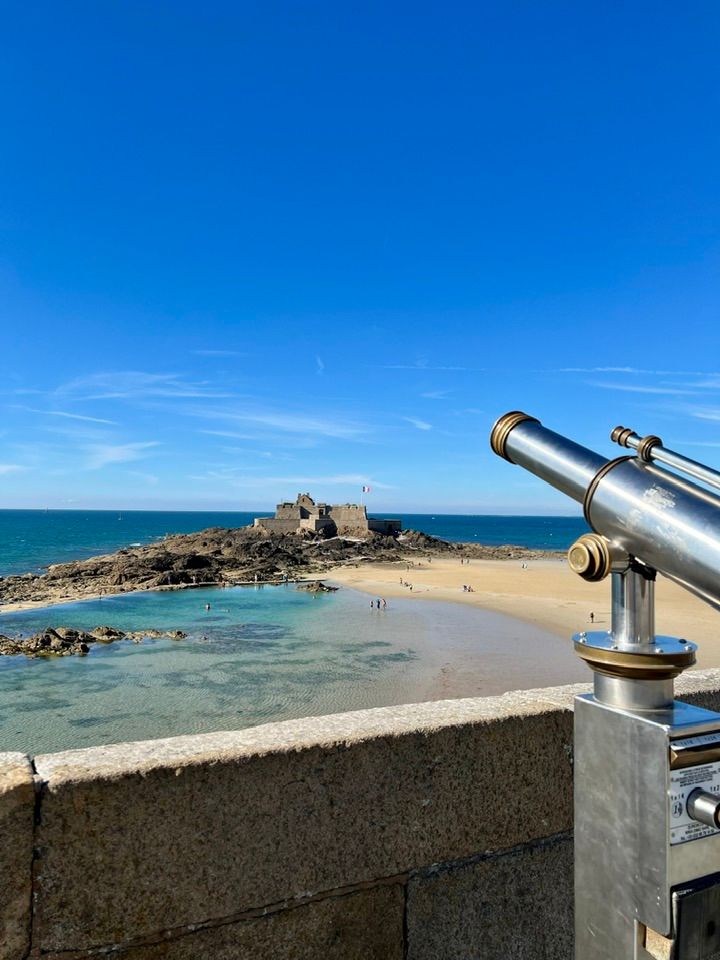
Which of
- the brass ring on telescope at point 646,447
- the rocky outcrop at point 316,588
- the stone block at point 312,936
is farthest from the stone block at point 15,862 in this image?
the rocky outcrop at point 316,588

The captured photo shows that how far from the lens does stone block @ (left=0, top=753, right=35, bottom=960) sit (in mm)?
1444

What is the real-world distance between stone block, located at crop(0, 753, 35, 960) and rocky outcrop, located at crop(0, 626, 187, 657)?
24.4m

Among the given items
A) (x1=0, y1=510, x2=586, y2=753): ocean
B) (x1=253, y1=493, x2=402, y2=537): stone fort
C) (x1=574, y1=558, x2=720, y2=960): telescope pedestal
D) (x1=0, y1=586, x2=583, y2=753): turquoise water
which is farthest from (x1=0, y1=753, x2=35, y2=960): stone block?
(x1=253, y1=493, x2=402, y2=537): stone fort

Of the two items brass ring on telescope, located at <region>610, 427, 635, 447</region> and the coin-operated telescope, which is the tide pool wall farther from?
brass ring on telescope, located at <region>610, 427, 635, 447</region>

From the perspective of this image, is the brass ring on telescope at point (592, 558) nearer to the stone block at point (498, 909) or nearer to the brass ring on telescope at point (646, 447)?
the brass ring on telescope at point (646, 447)

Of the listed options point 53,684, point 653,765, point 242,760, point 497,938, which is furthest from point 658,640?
point 53,684

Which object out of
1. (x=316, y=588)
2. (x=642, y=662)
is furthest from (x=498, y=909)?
(x=316, y=588)

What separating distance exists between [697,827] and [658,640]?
346 mm

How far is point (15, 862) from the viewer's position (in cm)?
146

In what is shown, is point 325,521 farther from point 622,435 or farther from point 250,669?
point 622,435

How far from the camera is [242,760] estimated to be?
1652mm

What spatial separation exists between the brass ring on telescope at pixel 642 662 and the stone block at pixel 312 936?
932 mm

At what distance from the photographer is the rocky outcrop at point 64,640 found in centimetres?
2391

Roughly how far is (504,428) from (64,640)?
86.5ft
